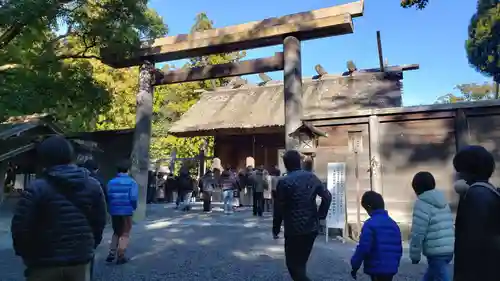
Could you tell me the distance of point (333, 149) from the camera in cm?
977

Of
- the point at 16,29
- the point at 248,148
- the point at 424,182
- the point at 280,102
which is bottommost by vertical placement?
the point at 424,182

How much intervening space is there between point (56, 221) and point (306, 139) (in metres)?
6.69

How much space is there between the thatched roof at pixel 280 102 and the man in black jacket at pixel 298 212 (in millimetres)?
10478

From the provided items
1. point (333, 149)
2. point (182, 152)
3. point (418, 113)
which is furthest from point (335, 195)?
point (182, 152)

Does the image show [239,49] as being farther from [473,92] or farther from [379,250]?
[473,92]

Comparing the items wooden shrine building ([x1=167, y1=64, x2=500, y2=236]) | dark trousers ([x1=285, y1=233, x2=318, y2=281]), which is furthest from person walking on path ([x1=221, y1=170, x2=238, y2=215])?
dark trousers ([x1=285, y1=233, x2=318, y2=281])

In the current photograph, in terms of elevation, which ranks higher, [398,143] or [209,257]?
[398,143]

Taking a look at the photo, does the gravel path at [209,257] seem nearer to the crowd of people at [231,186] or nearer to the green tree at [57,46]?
the crowd of people at [231,186]

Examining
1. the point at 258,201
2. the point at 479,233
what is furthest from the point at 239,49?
the point at 479,233

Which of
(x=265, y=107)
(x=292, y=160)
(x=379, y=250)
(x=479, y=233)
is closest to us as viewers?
(x=479, y=233)

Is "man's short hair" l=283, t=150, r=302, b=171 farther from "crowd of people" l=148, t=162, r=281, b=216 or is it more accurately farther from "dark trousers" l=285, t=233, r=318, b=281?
"crowd of people" l=148, t=162, r=281, b=216

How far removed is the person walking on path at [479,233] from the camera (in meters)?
2.12

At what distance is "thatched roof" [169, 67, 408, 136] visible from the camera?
1511cm

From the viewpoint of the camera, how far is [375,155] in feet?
29.8
